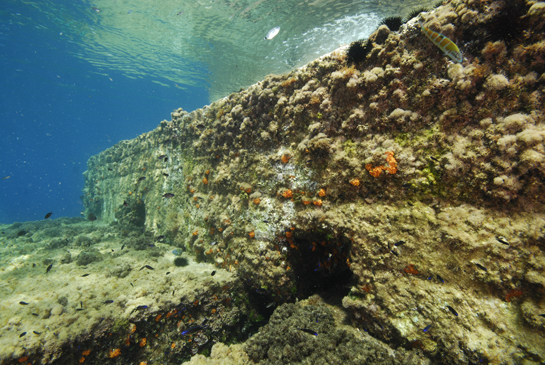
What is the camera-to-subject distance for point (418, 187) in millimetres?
3957

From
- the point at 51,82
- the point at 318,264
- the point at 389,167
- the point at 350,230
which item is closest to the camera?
the point at 389,167

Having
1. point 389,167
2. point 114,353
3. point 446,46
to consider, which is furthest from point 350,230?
point 114,353

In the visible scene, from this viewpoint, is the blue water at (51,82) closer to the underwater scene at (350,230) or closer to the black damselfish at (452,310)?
the underwater scene at (350,230)

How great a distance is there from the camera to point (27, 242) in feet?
39.1

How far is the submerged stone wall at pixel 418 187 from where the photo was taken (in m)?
3.15

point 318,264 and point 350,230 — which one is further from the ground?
point 350,230

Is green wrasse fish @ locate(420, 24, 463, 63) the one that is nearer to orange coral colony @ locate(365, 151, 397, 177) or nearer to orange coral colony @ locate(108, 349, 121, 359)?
orange coral colony @ locate(365, 151, 397, 177)

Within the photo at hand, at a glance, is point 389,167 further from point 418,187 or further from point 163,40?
point 163,40

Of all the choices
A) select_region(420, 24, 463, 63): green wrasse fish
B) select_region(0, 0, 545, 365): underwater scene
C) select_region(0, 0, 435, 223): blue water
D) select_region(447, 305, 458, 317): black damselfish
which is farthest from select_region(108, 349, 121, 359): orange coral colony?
select_region(0, 0, 435, 223): blue water

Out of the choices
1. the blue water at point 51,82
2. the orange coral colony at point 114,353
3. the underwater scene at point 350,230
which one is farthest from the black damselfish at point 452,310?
the blue water at point 51,82

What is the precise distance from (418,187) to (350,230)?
1529 millimetres

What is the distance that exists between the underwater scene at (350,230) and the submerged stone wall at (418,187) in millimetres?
25

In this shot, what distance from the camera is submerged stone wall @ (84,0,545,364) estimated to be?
3146mm

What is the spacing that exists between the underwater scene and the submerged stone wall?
0.08 ft
